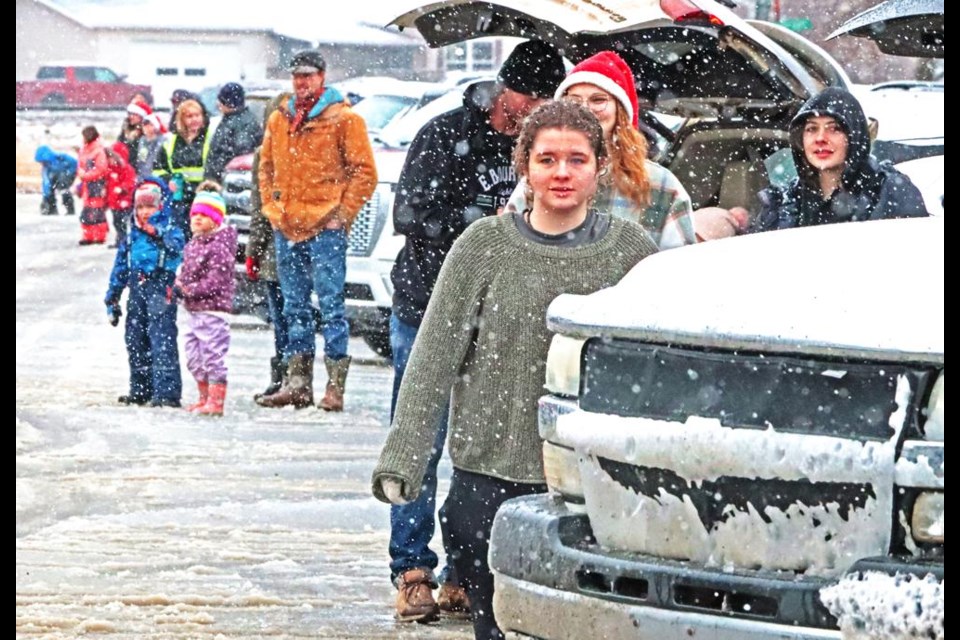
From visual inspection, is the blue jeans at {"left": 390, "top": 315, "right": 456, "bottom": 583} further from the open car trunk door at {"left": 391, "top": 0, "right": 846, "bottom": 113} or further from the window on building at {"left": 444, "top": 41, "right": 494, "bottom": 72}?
the window on building at {"left": 444, "top": 41, "right": 494, "bottom": 72}

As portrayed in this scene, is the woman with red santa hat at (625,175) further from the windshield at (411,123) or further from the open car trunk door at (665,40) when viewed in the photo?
the windshield at (411,123)

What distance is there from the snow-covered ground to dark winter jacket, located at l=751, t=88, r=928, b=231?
67.1 inches

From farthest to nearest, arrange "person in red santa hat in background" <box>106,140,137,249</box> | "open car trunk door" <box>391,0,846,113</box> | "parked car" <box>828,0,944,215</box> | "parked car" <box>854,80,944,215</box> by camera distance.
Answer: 1. "person in red santa hat in background" <box>106,140,137,249</box>
2. "parked car" <box>854,80,944,215</box>
3. "parked car" <box>828,0,944,215</box>
4. "open car trunk door" <box>391,0,846,113</box>

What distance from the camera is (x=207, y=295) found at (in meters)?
11.6

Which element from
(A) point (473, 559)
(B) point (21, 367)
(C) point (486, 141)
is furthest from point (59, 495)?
(B) point (21, 367)

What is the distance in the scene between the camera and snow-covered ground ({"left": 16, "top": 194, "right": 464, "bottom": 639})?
261 inches

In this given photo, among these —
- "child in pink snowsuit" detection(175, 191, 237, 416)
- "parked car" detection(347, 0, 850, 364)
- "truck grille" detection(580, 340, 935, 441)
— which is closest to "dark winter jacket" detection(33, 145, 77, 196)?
"child in pink snowsuit" detection(175, 191, 237, 416)

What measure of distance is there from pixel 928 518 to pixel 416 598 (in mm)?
2926

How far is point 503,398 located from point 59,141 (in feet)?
136

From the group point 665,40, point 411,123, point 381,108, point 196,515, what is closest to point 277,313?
point 411,123

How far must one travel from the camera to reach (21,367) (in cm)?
1352

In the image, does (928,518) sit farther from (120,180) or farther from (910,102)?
(120,180)

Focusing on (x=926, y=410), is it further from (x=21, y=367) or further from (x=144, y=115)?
(x=144, y=115)

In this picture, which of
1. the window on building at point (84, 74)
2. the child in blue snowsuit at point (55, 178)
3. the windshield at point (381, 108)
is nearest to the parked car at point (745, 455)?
the windshield at point (381, 108)
